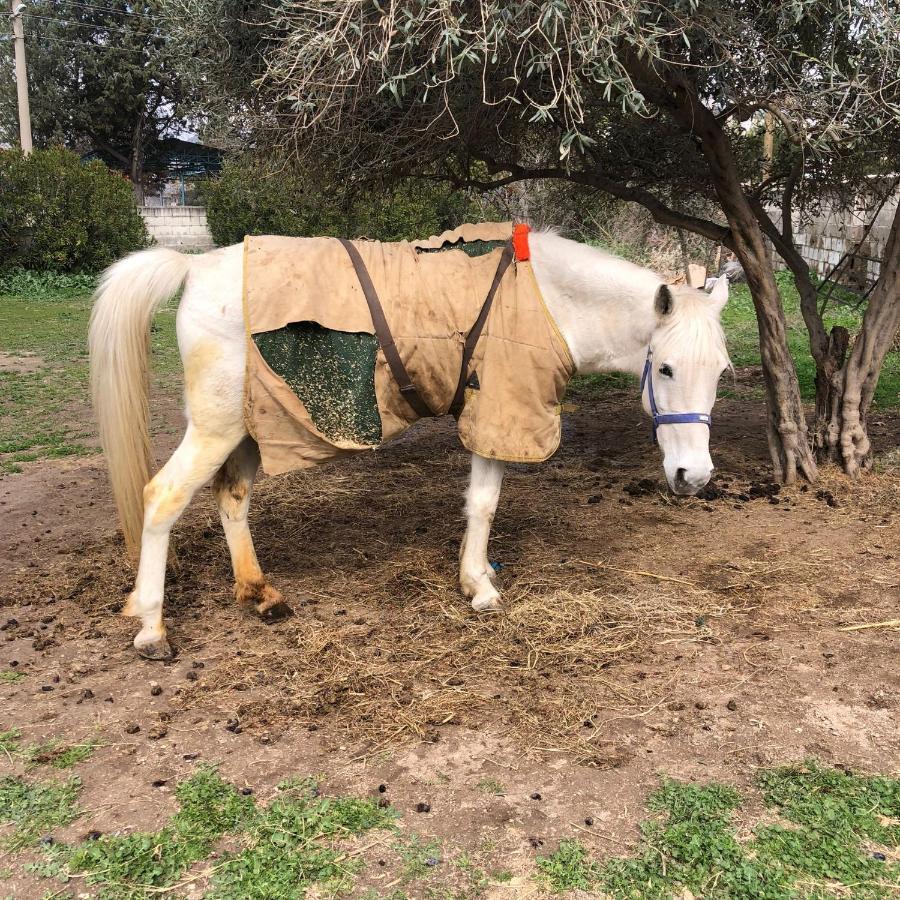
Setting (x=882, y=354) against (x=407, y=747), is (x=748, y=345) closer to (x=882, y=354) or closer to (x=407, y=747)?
(x=882, y=354)

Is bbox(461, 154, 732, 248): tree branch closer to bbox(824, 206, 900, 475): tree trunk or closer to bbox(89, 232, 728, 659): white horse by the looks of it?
bbox(824, 206, 900, 475): tree trunk

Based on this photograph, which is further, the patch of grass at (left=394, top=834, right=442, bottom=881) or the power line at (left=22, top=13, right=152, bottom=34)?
the power line at (left=22, top=13, right=152, bottom=34)

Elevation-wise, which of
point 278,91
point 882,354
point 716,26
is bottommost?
point 882,354

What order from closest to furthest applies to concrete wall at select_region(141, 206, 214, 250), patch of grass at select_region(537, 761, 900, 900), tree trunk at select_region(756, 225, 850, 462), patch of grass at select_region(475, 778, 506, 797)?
patch of grass at select_region(537, 761, 900, 900) → patch of grass at select_region(475, 778, 506, 797) → tree trunk at select_region(756, 225, 850, 462) → concrete wall at select_region(141, 206, 214, 250)

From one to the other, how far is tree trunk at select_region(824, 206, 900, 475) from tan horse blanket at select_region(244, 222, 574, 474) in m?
2.82

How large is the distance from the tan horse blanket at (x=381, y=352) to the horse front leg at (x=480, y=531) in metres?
0.26

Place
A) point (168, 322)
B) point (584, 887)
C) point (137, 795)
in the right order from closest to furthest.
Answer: point (584, 887)
point (137, 795)
point (168, 322)

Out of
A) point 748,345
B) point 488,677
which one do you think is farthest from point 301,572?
point 748,345

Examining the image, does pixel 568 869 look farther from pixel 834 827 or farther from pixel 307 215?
pixel 307 215

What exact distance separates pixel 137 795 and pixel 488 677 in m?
1.40

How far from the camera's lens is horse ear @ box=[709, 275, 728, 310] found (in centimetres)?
368

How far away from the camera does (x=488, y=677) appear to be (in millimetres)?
3410

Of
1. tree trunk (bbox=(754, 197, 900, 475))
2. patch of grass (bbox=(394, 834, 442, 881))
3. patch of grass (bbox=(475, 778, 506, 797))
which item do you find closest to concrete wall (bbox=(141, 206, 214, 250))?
tree trunk (bbox=(754, 197, 900, 475))

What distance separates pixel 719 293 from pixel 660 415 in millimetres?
629
